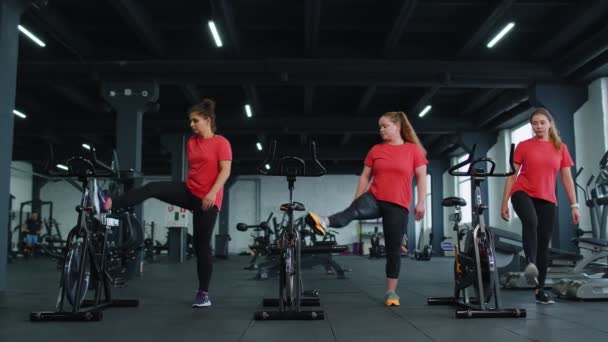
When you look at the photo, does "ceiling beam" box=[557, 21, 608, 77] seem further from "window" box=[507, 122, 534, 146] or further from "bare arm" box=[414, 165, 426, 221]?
"bare arm" box=[414, 165, 426, 221]

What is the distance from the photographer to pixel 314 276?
796 cm

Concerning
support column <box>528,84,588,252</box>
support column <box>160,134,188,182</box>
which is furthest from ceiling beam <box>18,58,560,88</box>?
support column <box>160,134,188,182</box>

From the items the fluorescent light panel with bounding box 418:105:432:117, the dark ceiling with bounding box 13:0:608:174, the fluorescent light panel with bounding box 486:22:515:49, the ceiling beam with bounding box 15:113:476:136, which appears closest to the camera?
the dark ceiling with bounding box 13:0:608:174

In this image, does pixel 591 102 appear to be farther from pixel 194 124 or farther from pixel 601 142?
pixel 194 124

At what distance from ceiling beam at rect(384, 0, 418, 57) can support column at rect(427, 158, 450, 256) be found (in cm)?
1025

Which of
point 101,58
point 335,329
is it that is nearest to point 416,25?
point 101,58

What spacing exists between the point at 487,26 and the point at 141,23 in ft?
16.2

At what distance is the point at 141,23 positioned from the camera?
7.81m

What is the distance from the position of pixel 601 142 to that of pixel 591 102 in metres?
0.76

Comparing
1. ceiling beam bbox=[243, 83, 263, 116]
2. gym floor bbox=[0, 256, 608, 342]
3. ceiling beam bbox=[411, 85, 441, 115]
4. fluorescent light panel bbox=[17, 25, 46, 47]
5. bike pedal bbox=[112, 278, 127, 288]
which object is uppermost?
fluorescent light panel bbox=[17, 25, 46, 47]

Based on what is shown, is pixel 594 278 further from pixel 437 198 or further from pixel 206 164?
pixel 437 198

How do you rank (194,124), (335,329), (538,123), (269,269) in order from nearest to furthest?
(335,329) < (194,124) < (538,123) < (269,269)

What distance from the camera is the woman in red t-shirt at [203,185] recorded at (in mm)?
3871

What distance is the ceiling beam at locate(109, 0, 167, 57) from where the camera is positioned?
23.8 feet
